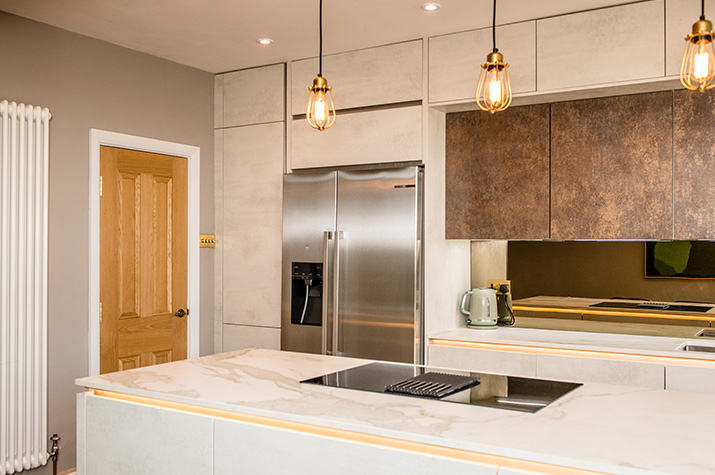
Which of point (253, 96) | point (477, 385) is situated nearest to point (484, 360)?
point (477, 385)

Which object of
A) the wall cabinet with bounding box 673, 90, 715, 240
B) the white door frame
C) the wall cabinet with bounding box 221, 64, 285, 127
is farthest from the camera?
the wall cabinet with bounding box 221, 64, 285, 127

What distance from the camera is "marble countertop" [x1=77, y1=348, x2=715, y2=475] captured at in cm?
155

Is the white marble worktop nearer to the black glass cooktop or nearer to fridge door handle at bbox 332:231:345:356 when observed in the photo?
fridge door handle at bbox 332:231:345:356

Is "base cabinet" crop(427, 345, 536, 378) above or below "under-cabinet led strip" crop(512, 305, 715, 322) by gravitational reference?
below

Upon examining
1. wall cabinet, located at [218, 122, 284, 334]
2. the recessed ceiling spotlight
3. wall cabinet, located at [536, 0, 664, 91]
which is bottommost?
wall cabinet, located at [218, 122, 284, 334]

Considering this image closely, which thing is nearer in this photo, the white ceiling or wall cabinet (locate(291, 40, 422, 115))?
the white ceiling

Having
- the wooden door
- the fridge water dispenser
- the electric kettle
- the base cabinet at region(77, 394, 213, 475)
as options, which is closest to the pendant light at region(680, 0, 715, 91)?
the base cabinet at region(77, 394, 213, 475)

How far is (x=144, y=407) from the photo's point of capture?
2.30 m

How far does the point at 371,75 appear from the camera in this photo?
414 centimetres

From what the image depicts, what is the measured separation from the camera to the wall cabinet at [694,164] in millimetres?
3318

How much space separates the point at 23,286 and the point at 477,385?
8.35ft

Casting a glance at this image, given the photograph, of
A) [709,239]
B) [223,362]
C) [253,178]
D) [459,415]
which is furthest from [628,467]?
[253,178]

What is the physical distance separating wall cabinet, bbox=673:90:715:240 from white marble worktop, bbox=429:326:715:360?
0.56 m

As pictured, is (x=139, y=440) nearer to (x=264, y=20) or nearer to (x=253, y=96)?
(x=264, y=20)
